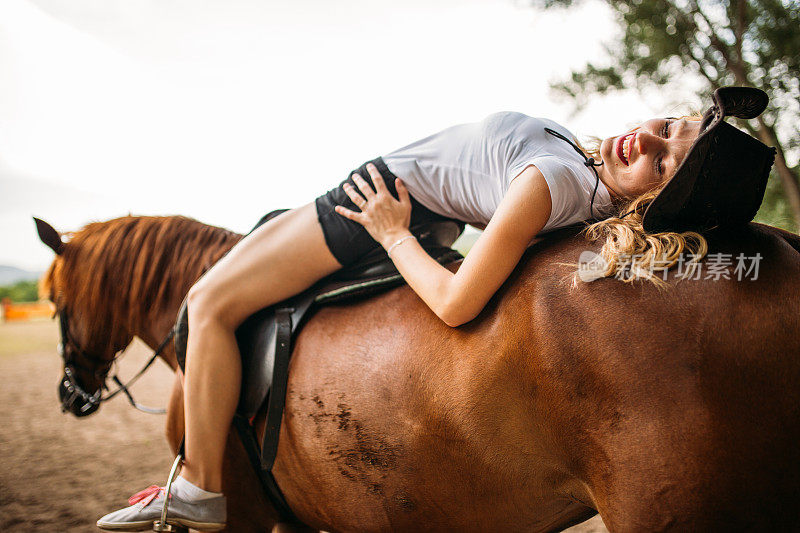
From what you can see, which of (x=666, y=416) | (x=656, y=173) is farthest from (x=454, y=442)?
(x=656, y=173)

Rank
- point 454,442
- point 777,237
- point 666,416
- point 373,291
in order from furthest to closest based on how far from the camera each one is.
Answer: point 373,291 → point 454,442 → point 777,237 → point 666,416

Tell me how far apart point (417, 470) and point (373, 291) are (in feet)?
1.96

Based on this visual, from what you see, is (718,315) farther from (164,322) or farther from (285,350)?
(164,322)

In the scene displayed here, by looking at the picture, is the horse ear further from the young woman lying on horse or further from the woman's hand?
the woman's hand

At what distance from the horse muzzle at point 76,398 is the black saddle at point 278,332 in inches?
46.7

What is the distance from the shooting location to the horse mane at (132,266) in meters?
2.25

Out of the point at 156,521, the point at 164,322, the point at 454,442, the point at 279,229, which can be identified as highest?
the point at 279,229

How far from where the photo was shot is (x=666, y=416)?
3.29ft

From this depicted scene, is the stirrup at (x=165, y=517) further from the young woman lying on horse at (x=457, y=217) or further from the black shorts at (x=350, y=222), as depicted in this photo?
the black shorts at (x=350, y=222)

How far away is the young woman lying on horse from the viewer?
1.14m

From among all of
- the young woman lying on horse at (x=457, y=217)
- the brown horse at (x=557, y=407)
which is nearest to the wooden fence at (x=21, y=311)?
the young woman lying on horse at (x=457, y=217)

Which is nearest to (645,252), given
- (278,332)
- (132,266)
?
(278,332)

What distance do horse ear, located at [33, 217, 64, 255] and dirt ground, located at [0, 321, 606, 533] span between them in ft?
7.40

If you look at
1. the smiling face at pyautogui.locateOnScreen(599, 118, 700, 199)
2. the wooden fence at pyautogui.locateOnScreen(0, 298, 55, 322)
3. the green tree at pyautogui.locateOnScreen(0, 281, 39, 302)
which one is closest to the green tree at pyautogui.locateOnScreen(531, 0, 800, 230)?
the smiling face at pyautogui.locateOnScreen(599, 118, 700, 199)
